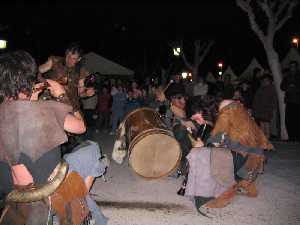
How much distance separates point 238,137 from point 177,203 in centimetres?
119

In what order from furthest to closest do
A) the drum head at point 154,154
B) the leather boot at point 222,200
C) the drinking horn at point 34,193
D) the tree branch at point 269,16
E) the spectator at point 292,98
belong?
the tree branch at point 269,16
the spectator at point 292,98
the drum head at point 154,154
the leather boot at point 222,200
the drinking horn at point 34,193

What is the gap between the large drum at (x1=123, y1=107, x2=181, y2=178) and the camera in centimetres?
631

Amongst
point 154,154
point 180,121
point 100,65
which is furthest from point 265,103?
point 100,65

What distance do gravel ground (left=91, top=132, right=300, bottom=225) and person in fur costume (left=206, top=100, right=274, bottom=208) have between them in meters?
0.36

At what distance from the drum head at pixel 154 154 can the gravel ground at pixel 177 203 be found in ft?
0.73

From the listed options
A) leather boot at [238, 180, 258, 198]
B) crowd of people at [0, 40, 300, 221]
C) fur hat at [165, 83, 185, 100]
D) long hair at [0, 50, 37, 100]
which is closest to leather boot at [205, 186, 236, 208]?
crowd of people at [0, 40, 300, 221]

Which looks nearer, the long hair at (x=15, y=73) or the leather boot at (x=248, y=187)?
the long hair at (x=15, y=73)

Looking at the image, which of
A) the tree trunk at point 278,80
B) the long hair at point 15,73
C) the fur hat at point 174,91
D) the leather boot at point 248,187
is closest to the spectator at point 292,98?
the tree trunk at point 278,80

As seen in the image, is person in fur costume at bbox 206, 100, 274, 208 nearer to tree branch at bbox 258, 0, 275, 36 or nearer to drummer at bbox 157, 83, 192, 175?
drummer at bbox 157, 83, 192, 175

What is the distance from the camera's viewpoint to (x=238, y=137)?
543 centimetres

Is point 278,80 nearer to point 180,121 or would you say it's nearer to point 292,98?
point 292,98

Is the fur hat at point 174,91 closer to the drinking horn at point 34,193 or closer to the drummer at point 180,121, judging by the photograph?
the drummer at point 180,121

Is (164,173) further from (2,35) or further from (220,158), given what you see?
(2,35)

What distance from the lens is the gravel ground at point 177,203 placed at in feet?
15.9
